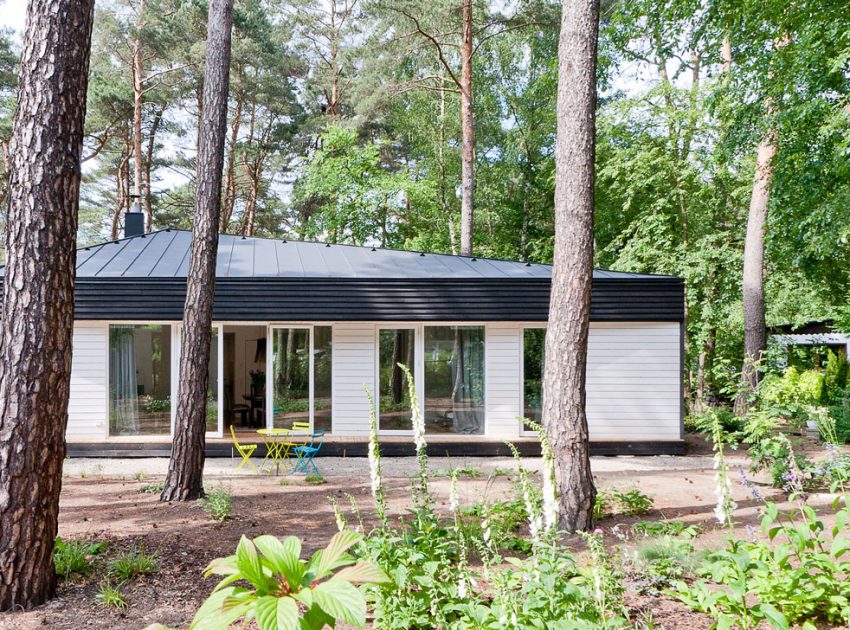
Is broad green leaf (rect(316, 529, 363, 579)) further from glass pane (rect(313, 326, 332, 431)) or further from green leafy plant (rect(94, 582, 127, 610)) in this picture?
glass pane (rect(313, 326, 332, 431))

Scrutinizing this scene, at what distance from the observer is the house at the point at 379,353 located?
9.56 m

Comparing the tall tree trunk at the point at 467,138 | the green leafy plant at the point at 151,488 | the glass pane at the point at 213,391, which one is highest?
the tall tree trunk at the point at 467,138

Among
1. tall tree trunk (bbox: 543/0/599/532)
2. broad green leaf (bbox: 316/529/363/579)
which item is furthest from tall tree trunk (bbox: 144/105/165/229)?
broad green leaf (bbox: 316/529/363/579)

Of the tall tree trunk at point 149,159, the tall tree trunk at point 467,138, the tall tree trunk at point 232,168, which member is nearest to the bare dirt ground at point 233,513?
the tall tree trunk at point 467,138

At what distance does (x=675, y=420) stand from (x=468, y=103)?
9421mm

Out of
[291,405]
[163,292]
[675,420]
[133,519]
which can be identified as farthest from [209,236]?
[675,420]

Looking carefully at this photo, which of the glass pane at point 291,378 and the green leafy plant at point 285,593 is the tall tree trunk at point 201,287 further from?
the green leafy plant at point 285,593

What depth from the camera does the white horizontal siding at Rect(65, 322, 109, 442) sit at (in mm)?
9445

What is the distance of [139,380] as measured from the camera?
980 cm

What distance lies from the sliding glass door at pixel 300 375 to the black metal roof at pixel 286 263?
100 cm

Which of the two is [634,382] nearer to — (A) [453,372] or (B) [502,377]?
(B) [502,377]

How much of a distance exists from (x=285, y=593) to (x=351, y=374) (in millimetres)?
8214

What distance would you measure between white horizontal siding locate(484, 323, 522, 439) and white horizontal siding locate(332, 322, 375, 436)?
189 centimetres

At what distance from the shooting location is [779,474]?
236 inches
